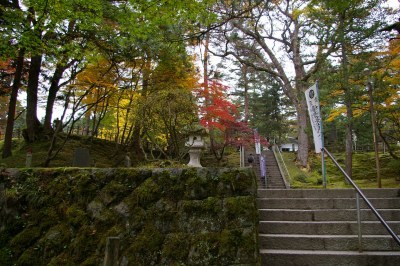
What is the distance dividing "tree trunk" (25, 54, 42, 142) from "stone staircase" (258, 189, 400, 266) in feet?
33.6

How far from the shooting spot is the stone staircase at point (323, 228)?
3.35m

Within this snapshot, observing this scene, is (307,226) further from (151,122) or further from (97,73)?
(97,73)

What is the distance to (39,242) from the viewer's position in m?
3.70

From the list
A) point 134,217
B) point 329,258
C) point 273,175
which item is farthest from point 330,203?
point 273,175

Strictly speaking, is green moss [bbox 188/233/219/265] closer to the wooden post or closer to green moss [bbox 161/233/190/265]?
green moss [bbox 161/233/190/265]

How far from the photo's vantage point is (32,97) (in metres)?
10.8

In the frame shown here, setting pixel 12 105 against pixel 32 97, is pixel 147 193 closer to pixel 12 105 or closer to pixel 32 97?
pixel 12 105

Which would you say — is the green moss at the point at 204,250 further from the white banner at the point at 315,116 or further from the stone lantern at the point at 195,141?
the stone lantern at the point at 195,141

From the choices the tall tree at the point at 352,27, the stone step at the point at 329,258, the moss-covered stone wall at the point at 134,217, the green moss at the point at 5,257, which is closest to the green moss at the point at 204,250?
the moss-covered stone wall at the point at 134,217

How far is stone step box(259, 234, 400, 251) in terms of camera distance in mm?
3514

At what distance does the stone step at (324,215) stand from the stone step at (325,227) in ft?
0.56

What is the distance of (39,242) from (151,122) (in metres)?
4.07

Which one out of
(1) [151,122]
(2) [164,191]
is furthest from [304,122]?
(2) [164,191]

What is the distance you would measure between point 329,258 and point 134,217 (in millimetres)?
2607
